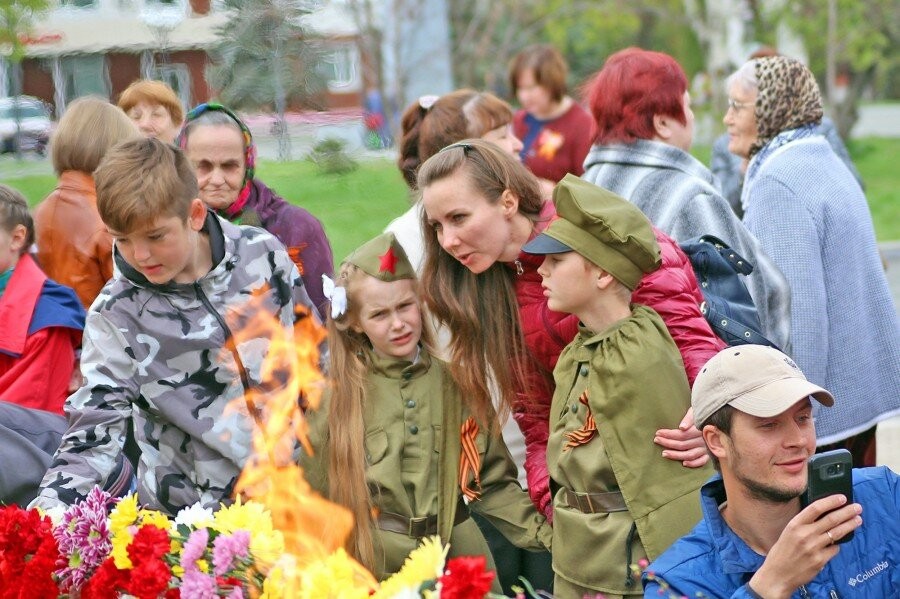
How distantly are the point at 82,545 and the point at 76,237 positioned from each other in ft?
6.13

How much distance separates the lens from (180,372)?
12.0 ft

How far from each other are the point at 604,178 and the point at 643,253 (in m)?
1.15

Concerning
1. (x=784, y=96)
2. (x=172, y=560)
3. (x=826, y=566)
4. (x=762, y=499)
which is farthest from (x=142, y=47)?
(x=784, y=96)

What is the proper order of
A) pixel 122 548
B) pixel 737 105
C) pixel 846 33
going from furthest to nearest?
pixel 846 33, pixel 737 105, pixel 122 548

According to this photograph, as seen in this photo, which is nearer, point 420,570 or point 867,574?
point 420,570

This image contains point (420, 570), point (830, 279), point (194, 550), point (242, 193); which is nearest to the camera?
point (420, 570)

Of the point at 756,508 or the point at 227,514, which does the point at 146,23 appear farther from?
the point at 756,508

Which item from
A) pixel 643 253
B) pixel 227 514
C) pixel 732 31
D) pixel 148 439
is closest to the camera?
pixel 227 514

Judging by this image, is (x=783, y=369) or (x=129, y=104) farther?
(x=129, y=104)

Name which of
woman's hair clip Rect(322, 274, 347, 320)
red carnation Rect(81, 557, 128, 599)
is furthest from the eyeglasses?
red carnation Rect(81, 557, 128, 599)

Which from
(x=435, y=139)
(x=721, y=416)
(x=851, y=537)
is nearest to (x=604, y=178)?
(x=435, y=139)

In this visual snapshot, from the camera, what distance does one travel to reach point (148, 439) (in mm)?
3703

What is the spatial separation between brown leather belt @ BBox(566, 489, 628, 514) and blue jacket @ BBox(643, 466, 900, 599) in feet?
1.38

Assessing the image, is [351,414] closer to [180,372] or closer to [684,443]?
[180,372]
